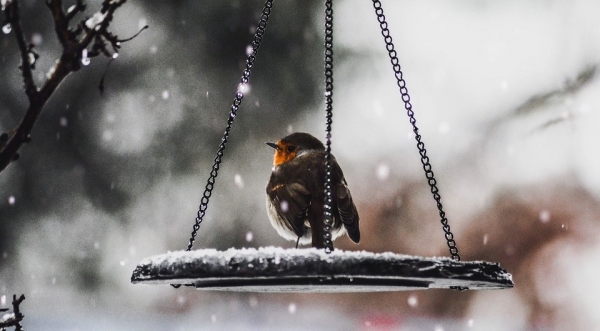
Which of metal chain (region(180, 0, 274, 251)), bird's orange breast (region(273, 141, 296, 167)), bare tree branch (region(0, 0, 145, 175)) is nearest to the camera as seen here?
bare tree branch (region(0, 0, 145, 175))

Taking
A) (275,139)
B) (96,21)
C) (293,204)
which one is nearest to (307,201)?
(293,204)

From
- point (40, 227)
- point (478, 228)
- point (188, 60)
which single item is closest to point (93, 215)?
point (40, 227)

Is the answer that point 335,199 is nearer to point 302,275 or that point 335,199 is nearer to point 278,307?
point 302,275

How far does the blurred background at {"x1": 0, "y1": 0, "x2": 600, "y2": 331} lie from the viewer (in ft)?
13.7

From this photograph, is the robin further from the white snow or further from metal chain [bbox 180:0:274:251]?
the white snow

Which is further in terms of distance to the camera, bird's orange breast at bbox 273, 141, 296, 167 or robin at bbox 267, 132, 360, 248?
bird's orange breast at bbox 273, 141, 296, 167

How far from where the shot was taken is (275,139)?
4469 mm

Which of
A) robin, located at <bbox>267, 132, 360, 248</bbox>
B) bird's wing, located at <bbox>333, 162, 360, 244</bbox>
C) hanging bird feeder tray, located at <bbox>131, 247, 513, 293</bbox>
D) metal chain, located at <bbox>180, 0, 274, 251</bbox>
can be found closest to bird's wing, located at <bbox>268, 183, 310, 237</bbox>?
robin, located at <bbox>267, 132, 360, 248</bbox>

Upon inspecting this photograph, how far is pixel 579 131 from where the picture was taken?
13.7 ft

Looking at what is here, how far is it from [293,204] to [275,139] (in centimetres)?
244

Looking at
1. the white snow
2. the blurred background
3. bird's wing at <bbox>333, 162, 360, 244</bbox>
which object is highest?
the blurred background

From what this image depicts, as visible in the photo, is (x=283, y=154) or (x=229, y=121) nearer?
(x=229, y=121)

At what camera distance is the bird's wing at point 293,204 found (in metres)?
2.02

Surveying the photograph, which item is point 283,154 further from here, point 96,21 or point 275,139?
point 275,139
